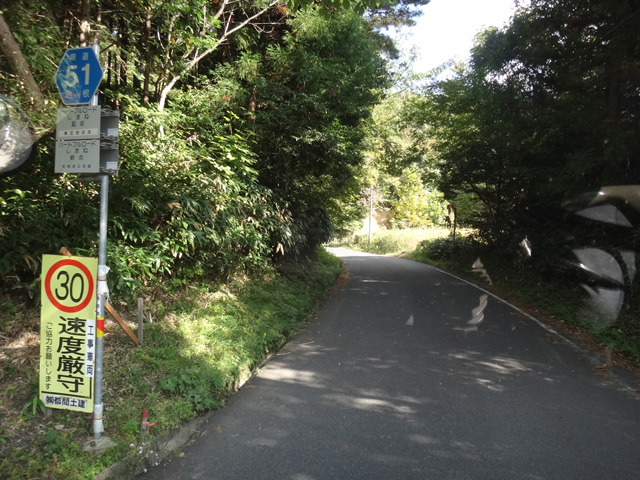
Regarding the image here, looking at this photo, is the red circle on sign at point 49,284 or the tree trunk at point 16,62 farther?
the tree trunk at point 16,62

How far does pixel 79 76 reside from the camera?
374 centimetres

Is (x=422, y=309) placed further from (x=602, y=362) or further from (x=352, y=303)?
(x=602, y=362)

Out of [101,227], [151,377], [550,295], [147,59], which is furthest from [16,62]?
[550,295]

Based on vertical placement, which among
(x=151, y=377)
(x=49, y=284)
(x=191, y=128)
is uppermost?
(x=191, y=128)

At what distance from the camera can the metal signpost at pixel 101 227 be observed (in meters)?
3.68

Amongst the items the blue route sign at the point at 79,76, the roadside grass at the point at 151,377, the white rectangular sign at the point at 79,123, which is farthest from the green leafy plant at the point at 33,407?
the blue route sign at the point at 79,76

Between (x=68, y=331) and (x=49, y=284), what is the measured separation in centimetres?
45

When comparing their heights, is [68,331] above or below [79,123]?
below

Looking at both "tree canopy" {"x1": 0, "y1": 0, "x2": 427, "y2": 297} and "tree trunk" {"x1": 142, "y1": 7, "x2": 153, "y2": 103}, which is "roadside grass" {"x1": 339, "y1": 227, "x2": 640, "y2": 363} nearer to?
"tree canopy" {"x1": 0, "y1": 0, "x2": 427, "y2": 297}

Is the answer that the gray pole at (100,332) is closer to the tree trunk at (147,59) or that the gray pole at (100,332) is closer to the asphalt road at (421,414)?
the asphalt road at (421,414)

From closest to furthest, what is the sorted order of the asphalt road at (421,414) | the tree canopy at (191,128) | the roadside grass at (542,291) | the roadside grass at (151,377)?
the roadside grass at (151,377) → the asphalt road at (421,414) → the tree canopy at (191,128) → the roadside grass at (542,291)

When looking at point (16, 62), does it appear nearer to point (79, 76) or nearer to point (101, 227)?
point (79, 76)

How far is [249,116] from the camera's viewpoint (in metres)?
9.77

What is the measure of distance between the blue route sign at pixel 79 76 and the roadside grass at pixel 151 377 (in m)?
2.55
